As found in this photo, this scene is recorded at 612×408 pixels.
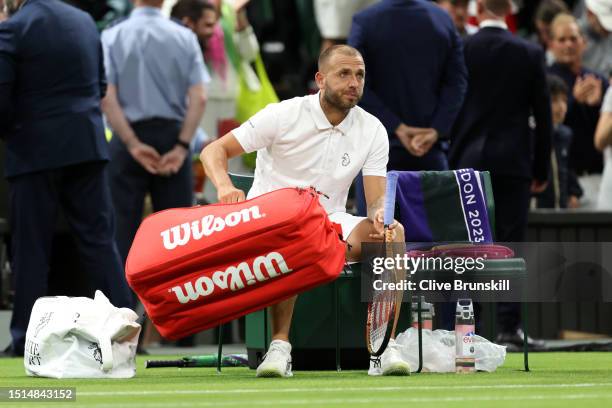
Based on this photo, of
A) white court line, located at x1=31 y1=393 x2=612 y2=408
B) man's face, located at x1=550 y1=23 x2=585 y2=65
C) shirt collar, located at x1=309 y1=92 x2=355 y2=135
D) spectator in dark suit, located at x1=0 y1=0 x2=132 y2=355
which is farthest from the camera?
man's face, located at x1=550 y1=23 x2=585 y2=65

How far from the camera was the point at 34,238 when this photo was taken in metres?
8.66

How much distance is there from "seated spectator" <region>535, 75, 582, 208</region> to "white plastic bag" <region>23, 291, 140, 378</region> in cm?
487

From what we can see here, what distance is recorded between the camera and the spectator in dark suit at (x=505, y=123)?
942 centimetres

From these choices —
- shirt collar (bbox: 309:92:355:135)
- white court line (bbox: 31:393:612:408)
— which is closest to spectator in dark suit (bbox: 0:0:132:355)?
shirt collar (bbox: 309:92:355:135)

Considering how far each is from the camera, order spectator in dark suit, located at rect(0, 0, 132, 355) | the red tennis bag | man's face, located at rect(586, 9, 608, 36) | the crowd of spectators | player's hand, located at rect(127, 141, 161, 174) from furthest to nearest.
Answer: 1. man's face, located at rect(586, 9, 608, 36)
2. player's hand, located at rect(127, 141, 161, 174)
3. the crowd of spectators
4. spectator in dark suit, located at rect(0, 0, 132, 355)
5. the red tennis bag

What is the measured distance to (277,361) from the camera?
6598 mm

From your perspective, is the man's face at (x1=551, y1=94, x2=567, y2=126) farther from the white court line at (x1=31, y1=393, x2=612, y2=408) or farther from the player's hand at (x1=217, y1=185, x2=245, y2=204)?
the white court line at (x1=31, y1=393, x2=612, y2=408)

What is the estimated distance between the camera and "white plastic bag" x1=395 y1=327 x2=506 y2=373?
7105 millimetres

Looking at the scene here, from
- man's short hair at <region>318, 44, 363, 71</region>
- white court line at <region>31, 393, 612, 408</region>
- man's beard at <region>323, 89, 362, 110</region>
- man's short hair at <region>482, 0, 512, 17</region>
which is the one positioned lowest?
white court line at <region>31, 393, 612, 408</region>

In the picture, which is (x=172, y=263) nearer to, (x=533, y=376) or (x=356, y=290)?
(x=356, y=290)

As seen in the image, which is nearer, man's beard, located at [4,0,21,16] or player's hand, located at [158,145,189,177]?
man's beard, located at [4,0,21,16]

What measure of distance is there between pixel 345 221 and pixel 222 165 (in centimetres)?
58

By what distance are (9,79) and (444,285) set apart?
9.14 feet

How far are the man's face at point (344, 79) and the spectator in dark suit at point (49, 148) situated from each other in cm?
209
